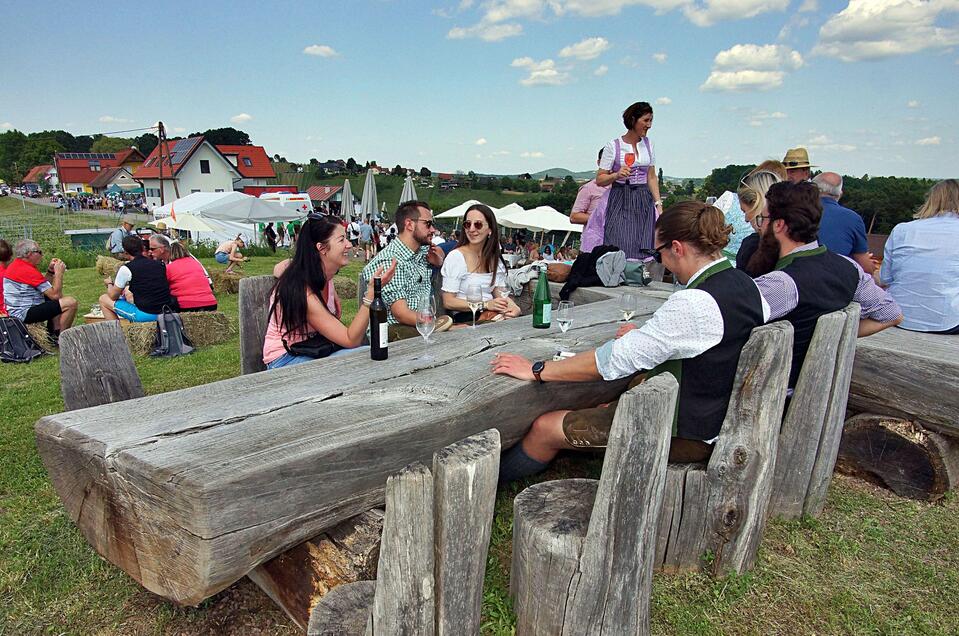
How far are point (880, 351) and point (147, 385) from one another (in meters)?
5.89

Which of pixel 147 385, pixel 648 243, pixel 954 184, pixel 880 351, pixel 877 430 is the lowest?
pixel 147 385

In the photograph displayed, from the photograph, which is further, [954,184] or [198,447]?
[954,184]

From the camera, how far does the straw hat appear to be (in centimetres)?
551

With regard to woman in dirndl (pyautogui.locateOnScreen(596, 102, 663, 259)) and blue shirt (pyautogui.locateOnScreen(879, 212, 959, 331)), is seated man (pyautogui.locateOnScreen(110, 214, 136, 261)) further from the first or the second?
blue shirt (pyautogui.locateOnScreen(879, 212, 959, 331))

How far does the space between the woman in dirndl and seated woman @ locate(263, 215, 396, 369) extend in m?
3.03

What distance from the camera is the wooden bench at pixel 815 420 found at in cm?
274

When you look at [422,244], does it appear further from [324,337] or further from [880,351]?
[880,351]

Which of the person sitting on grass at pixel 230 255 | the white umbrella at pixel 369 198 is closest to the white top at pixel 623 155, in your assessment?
the person sitting on grass at pixel 230 255

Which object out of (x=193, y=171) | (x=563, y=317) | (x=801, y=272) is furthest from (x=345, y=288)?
(x=193, y=171)

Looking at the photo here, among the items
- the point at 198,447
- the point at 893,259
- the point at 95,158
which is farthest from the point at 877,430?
the point at 95,158

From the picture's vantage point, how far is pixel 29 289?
22.2 ft

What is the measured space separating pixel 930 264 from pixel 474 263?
3.25 m

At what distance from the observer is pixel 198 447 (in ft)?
5.92

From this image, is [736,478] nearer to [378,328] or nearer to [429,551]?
[429,551]
